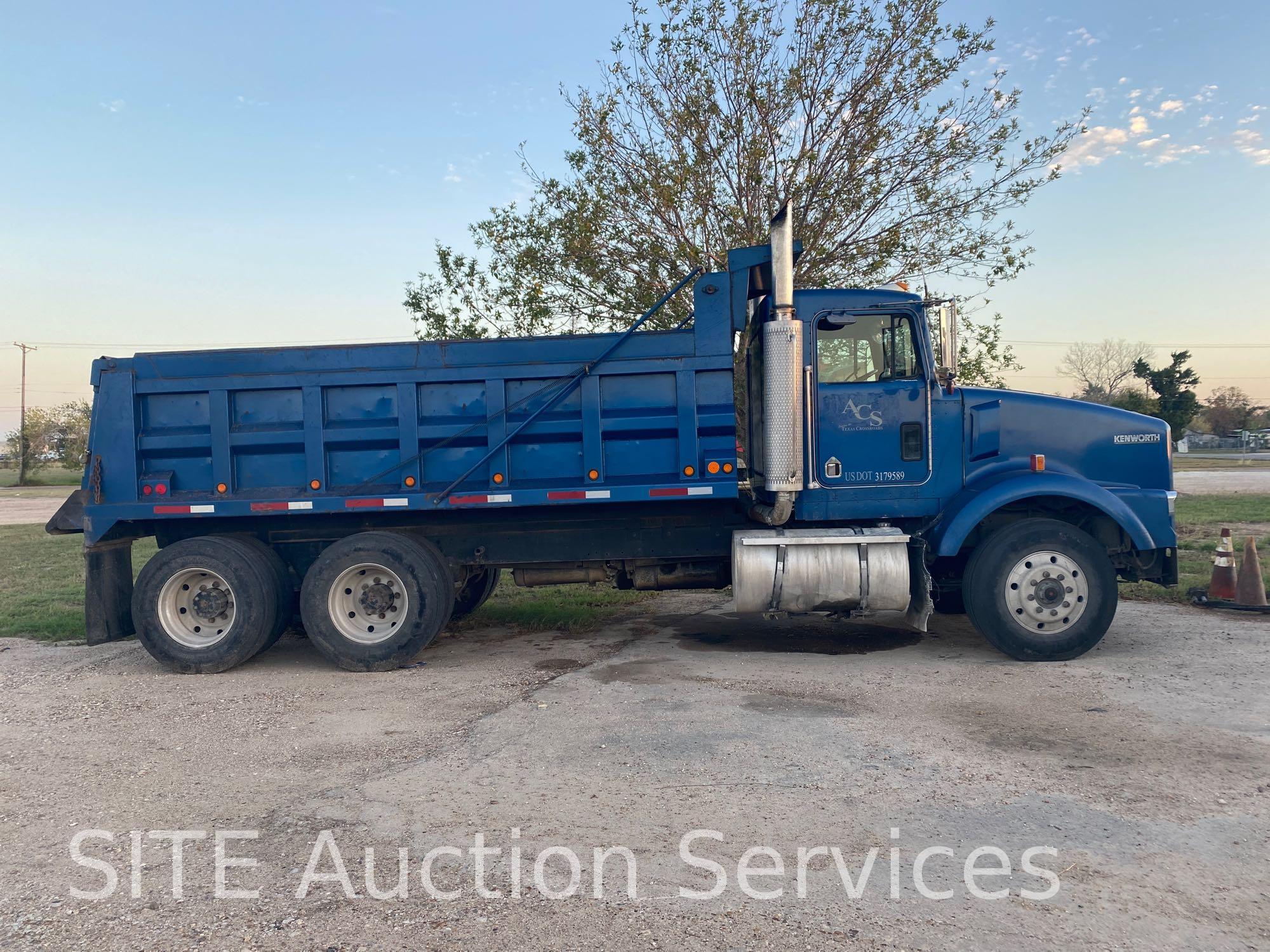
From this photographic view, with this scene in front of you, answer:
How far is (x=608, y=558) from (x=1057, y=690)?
11.6 feet

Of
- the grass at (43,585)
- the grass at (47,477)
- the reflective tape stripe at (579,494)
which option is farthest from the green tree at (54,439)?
the reflective tape stripe at (579,494)

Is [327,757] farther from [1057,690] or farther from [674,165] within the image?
[674,165]

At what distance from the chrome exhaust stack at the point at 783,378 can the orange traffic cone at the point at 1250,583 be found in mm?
5104

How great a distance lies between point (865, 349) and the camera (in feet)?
24.3

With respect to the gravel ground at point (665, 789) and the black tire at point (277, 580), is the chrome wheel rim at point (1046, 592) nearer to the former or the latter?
the gravel ground at point (665, 789)

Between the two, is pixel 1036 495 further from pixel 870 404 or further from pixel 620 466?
pixel 620 466

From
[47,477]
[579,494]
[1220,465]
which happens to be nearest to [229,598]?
[579,494]

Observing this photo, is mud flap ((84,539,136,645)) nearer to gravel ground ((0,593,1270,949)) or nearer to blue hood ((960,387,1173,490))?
gravel ground ((0,593,1270,949))

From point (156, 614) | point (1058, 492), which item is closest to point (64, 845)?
point (156, 614)

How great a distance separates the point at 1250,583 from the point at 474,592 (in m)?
7.77

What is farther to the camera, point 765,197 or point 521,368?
point 765,197

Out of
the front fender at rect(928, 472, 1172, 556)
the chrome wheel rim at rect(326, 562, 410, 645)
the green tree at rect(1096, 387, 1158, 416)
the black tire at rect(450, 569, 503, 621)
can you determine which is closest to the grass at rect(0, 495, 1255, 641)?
the black tire at rect(450, 569, 503, 621)

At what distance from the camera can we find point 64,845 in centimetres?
398

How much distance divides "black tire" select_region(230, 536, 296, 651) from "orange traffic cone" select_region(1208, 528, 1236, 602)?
29.6 ft
